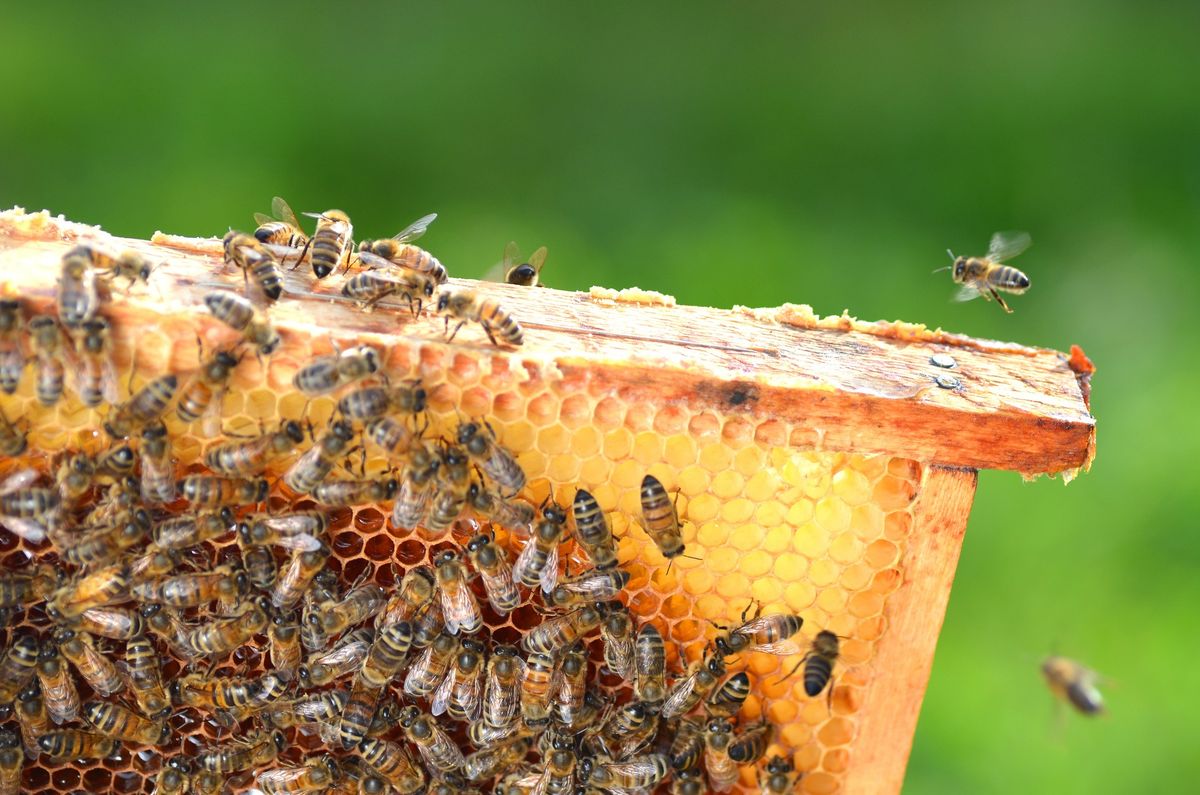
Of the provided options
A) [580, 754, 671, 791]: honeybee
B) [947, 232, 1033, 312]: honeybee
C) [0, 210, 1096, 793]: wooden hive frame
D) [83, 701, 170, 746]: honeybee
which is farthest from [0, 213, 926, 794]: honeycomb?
[947, 232, 1033, 312]: honeybee

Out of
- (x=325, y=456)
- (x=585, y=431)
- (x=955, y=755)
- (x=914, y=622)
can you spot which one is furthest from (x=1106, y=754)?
(x=325, y=456)

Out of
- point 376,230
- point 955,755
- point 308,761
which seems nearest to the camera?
point 308,761

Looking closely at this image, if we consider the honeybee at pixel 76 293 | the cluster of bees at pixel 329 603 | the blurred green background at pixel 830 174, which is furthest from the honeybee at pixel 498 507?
the blurred green background at pixel 830 174

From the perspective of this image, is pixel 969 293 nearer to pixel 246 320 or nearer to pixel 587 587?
pixel 587 587

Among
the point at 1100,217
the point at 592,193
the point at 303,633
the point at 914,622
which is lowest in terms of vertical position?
the point at 303,633

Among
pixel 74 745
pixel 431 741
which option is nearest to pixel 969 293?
pixel 431 741

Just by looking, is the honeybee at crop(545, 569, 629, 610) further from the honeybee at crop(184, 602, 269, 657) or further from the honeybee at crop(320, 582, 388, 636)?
the honeybee at crop(184, 602, 269, 657)

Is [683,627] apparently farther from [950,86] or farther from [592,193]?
[950,86]
